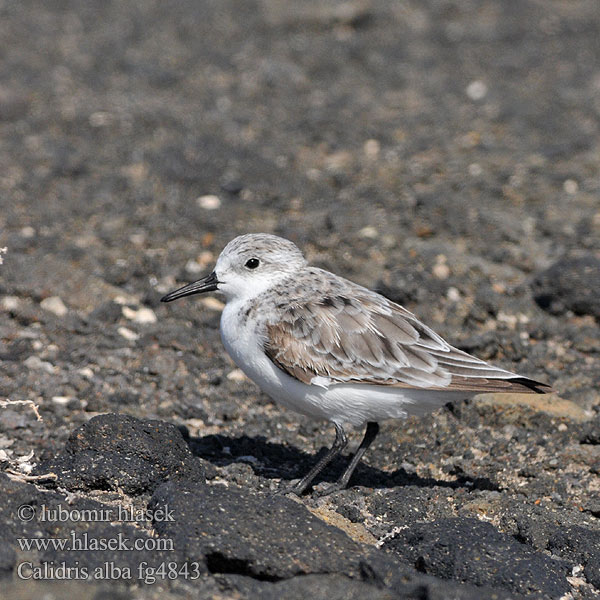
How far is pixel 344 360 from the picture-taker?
19.3ft

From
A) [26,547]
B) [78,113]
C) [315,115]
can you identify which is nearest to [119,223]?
[78,113]

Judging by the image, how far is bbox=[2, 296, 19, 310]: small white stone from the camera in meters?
7.99

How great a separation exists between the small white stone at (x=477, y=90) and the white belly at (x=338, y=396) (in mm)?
7535

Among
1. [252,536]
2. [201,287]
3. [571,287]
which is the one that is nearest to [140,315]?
[201,287]

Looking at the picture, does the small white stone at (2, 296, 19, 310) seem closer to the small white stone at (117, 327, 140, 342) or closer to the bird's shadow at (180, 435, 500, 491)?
the small white stone at (117, 327, 140, 342)

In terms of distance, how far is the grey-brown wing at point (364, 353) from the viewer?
5.83 meters

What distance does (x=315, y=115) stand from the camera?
11.9 metres

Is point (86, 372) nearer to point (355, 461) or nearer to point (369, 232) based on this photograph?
point (355, 461)

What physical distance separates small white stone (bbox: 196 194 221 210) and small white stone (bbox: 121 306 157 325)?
1980 mm

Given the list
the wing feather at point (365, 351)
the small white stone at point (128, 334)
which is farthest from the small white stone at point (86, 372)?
the wing feather at point (365, 351)

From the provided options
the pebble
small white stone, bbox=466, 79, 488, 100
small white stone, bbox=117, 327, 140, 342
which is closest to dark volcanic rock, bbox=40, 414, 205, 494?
the pebble

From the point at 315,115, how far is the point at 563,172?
3.21 m

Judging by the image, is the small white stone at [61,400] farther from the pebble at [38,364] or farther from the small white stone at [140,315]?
the small white stone at [140,315]

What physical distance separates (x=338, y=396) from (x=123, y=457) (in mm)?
1375
